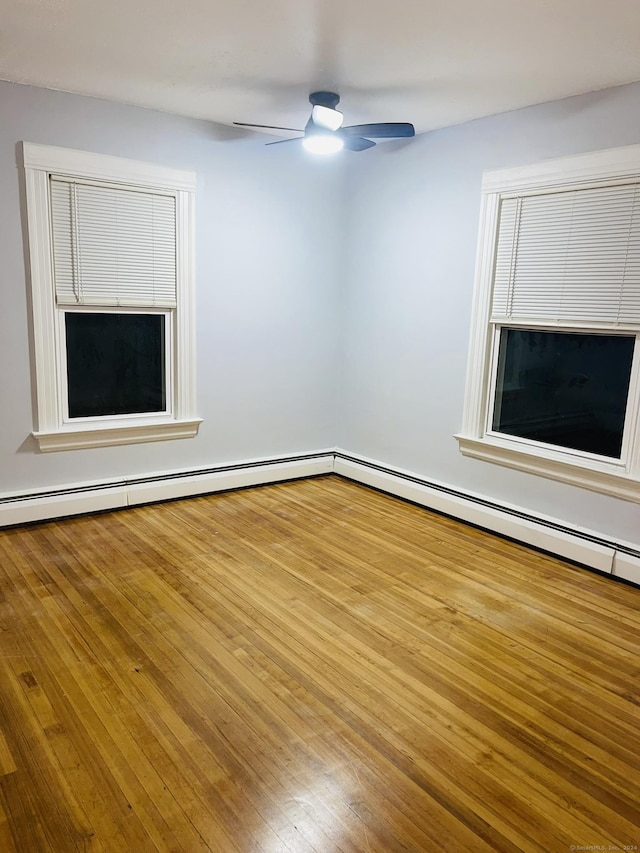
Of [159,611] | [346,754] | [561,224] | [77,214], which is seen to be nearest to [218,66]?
[77,214]

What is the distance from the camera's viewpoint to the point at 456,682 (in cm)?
252

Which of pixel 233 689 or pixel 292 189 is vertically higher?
pixel 292 189

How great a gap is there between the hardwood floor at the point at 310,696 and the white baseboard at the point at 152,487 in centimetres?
20

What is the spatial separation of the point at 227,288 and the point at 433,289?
1.52 meters

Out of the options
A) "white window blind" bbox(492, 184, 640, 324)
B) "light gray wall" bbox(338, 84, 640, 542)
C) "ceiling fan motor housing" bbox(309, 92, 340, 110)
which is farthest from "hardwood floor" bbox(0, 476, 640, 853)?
"ceiling fan motor housing" bbox(309, 92, 340, 110)

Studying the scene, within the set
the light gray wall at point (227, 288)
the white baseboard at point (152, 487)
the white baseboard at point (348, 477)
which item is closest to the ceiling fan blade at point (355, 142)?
the light gray wall at point (227, 288)

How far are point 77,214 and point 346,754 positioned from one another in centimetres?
344

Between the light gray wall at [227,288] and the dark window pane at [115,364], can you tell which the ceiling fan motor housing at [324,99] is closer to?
the light gray wall at [227,288]

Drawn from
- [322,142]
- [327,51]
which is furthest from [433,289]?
[327,51]

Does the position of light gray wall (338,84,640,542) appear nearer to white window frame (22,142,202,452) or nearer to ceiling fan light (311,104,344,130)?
ceiling fan light (311,104,344,130)

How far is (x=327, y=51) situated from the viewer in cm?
298

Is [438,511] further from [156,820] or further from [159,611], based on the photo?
[156,820]

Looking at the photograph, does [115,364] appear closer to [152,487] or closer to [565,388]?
[152,487]

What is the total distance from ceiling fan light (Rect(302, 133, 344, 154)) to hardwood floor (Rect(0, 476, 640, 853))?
2409 mm
